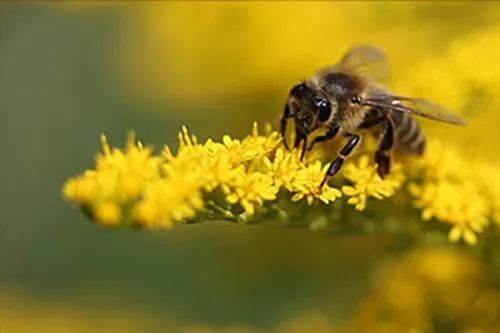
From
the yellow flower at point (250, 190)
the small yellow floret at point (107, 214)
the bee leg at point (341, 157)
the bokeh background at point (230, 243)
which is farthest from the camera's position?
the bokeh background at point (230, 243)

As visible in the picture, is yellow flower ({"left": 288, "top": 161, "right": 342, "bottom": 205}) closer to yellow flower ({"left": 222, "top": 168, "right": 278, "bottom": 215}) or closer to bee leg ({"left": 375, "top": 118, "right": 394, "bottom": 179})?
yellow flower ({"left": 222, "top": 168, "right": 278, "bottom": 215})

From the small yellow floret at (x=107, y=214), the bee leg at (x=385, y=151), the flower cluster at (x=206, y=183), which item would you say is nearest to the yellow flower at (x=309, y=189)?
the flower cluster at (x=206, y=183)

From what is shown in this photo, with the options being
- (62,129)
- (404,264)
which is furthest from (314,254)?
(62,129)

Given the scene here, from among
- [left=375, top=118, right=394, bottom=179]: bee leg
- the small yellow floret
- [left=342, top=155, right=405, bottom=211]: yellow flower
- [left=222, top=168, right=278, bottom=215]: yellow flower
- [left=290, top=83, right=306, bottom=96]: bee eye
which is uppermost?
[left=290, top=83, right=306, bottom=96]: bee eye

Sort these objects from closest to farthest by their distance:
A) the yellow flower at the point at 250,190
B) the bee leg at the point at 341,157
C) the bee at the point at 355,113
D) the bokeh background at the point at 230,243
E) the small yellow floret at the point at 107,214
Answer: the small yellow floret at the point at 107,214
the yellow flower at the point at 250,190
the bee leg at the point at 341,157
the bee at the point at 355,113
the bokeh background at the point at 230,243

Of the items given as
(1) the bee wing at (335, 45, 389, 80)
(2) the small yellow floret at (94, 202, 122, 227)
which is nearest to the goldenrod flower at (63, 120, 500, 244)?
(2) the small yellow floret at (94, 202, 122, 227)

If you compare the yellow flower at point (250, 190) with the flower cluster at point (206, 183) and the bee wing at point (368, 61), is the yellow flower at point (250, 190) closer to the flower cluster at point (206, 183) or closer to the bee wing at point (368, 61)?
the flower cluster at point (206, 183)

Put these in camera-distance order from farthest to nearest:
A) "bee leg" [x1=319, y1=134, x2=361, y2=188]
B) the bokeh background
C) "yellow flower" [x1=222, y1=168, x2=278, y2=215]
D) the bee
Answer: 1. the bokeh background
2. the bee
3. "bee leg" [x1=319, y1=134, x2=361, y2=188]
4. "yellow flower" [x1=222, y1=168, x2=278, y2=215]
